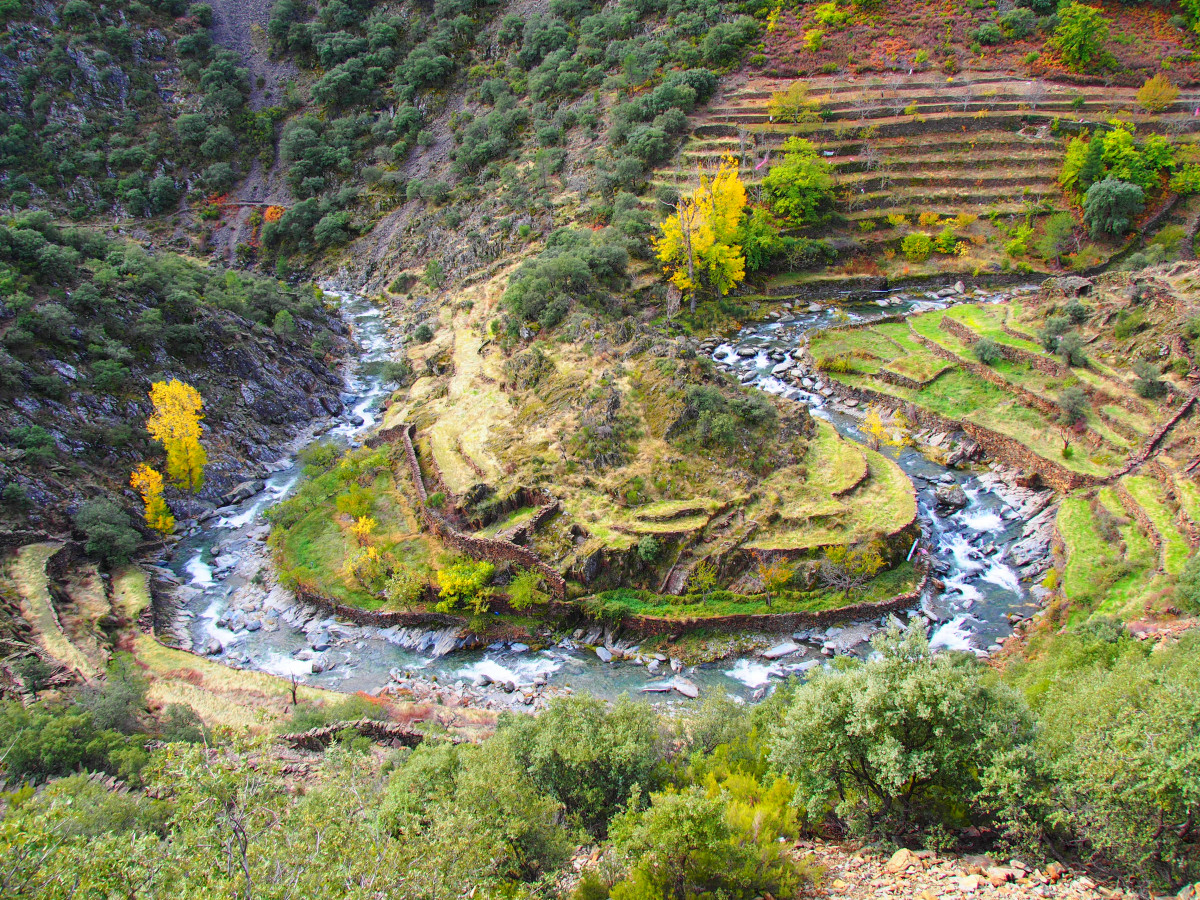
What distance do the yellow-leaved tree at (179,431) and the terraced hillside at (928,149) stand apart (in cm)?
5117

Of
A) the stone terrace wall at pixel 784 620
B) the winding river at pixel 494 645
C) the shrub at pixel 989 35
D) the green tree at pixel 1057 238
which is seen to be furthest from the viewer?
the shrub at pixel 989 35

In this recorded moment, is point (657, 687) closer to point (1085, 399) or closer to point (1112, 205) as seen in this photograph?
point (1085, 399)

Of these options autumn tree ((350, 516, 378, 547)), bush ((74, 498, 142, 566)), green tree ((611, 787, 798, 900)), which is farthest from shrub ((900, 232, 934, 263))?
bush ((74, 498, 142, 566))

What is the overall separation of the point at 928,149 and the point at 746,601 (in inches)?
2518

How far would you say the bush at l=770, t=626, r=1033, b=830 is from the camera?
16047mm

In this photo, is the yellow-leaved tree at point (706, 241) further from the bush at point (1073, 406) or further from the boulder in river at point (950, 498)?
the boulder in river at point (950, 498)

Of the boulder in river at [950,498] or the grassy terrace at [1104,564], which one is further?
the boulder in river at [950,498]

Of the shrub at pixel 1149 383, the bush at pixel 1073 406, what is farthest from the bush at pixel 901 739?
the shrub at pixel 1149 383

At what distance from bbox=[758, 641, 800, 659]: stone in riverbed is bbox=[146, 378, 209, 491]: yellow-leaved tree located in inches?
1517

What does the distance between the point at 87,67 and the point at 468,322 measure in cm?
8081

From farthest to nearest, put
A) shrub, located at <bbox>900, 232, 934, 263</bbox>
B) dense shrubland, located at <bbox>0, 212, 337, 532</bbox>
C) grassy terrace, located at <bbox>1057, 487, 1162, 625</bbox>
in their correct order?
shrub, located at <bbox>900, 232, 934, 263</bbox> → dense shrubland, located at <bbox>0, 212, 337, 532</bbox> → grassy terrace, located at <bbox>1057, 487, 1162, 625</bbox>

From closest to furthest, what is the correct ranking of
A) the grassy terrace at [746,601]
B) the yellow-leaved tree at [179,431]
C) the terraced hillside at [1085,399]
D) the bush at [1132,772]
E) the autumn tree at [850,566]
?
the bush at [1132,772] < the terraced hillside at [1085,399] < the grassy terrace at [746,601] < the autumn tree at [850,566] < the yellow-leaved tree at [179,431]

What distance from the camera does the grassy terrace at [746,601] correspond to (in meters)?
34.1

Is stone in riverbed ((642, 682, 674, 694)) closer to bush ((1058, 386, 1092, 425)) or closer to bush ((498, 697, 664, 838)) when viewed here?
bush ((498, 697, 664, 838))
